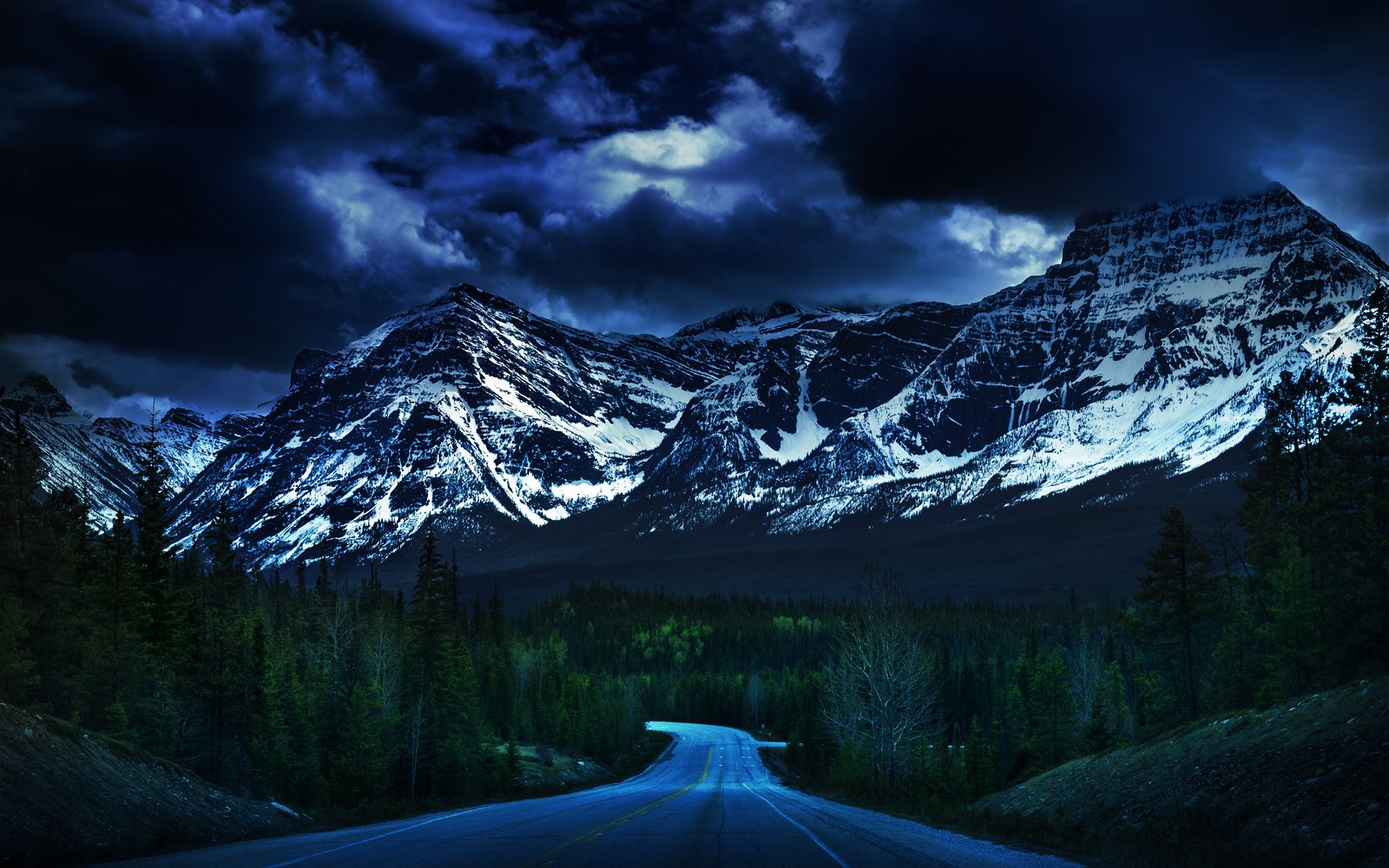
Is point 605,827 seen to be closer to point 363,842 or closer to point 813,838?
point 813,838

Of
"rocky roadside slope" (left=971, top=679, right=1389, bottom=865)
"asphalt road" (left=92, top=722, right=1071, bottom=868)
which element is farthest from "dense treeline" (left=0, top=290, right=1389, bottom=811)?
"asphalt road" (left=92, top=722, right=1071, bottom=868)

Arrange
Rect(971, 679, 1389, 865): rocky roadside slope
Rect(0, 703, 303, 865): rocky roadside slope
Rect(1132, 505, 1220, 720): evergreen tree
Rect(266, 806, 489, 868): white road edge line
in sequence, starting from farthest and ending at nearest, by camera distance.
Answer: Rect(1132, 505, 1220, 720): evergreen tree
Rect(0, 703, 303, 865): rocky roadside slope
Rect(266, 806, 489, 868): white road edge line
Rect(971, 679, 1389, 865): rocky roadside slope

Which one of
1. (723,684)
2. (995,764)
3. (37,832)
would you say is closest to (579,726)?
(995,764)

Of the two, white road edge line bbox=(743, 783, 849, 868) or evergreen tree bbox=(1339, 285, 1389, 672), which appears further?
evergreen tree bbox=(1339, 285, 1389, 672)

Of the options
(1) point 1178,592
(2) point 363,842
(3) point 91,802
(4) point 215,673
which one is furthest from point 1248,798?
(4) point 215,673

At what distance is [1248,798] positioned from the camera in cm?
2436

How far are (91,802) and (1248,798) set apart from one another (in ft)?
84.4

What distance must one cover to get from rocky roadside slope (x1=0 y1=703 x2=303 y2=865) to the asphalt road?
5.22 ft

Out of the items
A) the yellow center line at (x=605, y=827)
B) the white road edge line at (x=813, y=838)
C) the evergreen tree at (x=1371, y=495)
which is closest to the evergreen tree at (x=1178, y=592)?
the evergreen tree at (x=1371, y=495)

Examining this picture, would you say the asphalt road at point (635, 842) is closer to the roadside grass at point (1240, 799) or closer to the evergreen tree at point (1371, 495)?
the roadside grass at point (1240, 799)

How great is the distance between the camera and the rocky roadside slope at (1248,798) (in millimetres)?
20438

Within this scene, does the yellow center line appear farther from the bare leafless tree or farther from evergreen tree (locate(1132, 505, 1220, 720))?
evergreen tree (locate(1132, 505, 1220, 720))

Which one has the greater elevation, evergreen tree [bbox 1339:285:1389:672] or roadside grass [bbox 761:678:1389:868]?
evergreen tree [bbox 1339:285:1389:672]

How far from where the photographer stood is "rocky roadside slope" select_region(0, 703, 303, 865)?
77.2 ft
